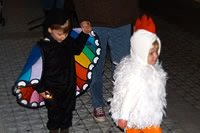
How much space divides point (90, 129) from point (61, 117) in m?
0.64

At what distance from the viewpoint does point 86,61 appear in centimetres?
357

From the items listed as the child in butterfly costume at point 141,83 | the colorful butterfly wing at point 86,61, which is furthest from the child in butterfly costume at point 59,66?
the child in butterfly costume at point 141,83

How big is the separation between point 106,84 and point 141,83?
93.1 inches

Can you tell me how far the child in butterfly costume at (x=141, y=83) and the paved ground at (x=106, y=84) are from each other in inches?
44.3

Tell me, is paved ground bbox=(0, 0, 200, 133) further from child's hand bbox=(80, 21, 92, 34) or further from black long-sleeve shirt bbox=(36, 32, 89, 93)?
child's hand bbox=(80, 21, 92, 34)

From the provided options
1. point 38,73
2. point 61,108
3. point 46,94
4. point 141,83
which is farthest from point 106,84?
point 141,83

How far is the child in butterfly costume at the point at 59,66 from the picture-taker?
122 inches

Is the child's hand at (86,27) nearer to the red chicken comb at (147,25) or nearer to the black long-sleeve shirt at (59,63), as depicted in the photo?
the black long-sleeve shirt at (59,63)

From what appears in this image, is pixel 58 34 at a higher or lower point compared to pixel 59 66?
higher

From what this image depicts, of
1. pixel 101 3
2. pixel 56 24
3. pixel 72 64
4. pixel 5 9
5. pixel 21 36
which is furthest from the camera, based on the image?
pixel 5 9

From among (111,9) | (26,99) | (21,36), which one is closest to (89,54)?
(111,9)

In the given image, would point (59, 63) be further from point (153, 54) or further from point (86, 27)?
point (153, 54)

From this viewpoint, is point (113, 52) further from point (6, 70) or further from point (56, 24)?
point (6, 70)

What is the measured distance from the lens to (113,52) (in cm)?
381
